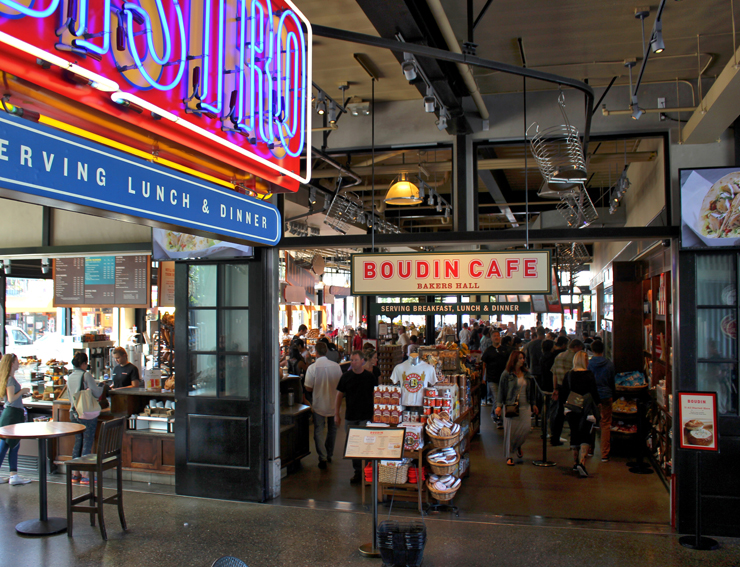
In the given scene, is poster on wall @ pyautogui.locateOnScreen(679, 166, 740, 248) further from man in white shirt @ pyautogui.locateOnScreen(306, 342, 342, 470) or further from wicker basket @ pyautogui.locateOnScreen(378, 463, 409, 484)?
man in white shirt @ pyautogui.locateOnScreen(306, 342, 342, 470)

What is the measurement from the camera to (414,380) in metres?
6.16

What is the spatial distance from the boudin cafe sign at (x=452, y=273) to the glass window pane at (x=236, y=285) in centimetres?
145

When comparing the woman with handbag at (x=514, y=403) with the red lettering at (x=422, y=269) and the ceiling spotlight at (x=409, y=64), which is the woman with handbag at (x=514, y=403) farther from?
the ceiling spotlight at (x=409, y=64)

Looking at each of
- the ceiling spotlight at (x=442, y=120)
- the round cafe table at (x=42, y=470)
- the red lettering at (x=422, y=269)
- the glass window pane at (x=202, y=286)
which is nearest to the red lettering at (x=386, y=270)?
the red lettering at (x=422, y=269)

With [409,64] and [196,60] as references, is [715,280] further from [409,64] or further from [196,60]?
[196,60]

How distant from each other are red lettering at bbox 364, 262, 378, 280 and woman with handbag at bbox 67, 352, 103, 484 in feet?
12.2

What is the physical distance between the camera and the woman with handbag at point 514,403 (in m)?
7.10

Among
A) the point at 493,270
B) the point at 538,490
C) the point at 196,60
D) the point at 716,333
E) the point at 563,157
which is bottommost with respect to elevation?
the point at 538,490

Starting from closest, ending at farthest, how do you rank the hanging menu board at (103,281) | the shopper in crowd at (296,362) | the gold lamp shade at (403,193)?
the gold lamp shade at (403,193) < the hanging menu board at (103,281) < the shopper in crowd at (296,362)

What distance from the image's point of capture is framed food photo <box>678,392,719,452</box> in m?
4.77

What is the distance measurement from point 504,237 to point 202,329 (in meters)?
3.58

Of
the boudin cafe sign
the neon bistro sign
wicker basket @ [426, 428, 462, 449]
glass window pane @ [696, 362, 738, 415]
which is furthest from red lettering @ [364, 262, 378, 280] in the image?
glass window pane @ [696, 362, 738, 415]

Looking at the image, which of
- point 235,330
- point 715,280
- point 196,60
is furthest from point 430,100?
point 235,330

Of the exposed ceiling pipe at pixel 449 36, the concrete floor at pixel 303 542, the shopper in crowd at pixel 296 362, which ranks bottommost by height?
the concrete floor at pixel 303 542
